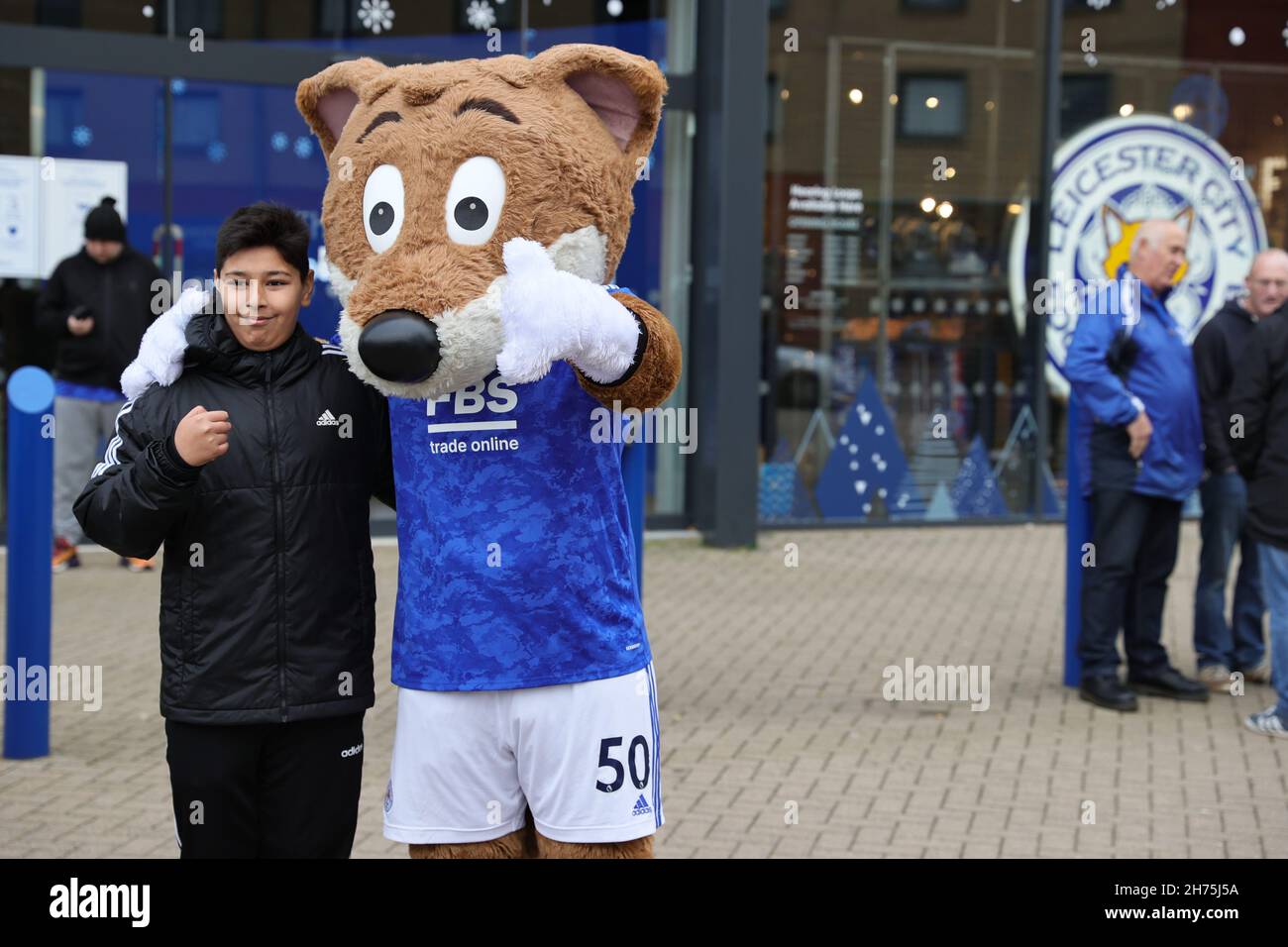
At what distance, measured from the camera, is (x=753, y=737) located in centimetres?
674

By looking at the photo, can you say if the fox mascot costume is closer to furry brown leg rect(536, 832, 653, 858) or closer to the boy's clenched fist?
furry brown leg rect(536, 832, 653, 858)

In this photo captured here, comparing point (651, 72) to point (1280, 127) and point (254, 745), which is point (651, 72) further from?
point (1280, 127)

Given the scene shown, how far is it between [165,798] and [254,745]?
249cm

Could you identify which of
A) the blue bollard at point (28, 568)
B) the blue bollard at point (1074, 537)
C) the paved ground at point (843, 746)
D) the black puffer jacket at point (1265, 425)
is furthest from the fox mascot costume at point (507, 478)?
the blue bollard at point (1074, 537)

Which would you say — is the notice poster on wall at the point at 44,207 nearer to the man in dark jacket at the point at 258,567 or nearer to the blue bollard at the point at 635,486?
the blue bollard at the point at 635,486

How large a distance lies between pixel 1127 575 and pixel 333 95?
4.75 m

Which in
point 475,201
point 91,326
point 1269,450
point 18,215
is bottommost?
point 1269,450

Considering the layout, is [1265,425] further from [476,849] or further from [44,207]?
[44,207]

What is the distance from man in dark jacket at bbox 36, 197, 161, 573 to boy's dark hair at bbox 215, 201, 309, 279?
6.44 metres

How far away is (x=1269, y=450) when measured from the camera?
6574mm

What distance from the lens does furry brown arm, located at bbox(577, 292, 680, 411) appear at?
3318mm

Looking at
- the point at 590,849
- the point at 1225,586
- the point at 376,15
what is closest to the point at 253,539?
the point at 590,849

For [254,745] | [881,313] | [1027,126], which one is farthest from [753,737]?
[1027,126]

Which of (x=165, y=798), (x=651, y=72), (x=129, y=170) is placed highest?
(x=129, y=170)
